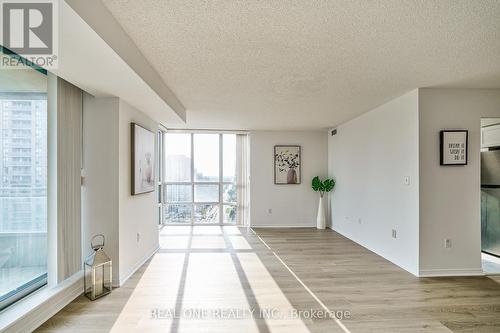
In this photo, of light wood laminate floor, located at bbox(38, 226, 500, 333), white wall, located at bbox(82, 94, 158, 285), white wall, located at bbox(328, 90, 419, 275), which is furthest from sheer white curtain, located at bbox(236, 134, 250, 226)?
white wall, located at bbox(82, 94, 158, 285)

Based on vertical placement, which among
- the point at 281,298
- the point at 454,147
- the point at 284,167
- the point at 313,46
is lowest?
the point at 281,298

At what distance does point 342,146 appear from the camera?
20.4 feet

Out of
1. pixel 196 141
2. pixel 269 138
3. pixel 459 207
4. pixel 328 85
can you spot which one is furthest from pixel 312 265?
pixel 196 141

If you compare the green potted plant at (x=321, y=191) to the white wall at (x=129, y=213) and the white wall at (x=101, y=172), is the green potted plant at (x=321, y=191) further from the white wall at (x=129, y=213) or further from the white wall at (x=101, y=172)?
the white wall at (x=101, y=172)

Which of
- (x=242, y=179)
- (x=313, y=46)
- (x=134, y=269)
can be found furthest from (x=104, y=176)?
(x=242, y=179)

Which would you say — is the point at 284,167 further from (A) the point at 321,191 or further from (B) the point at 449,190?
(B) the point at 449,190

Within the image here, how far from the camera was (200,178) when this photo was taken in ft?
23.9

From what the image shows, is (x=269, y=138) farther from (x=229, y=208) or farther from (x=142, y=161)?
(x=142, y=161)

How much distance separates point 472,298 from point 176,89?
163 inches

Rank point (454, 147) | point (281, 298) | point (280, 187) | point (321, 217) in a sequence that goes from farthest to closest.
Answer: point (280, 187)
point (321, 217)
point (454, 147)
point (281, 298)

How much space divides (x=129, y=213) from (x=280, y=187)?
4124 millimetres

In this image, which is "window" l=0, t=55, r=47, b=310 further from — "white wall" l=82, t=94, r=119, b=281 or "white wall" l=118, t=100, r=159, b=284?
"white wall" l=118, t=100, r=159, b=284

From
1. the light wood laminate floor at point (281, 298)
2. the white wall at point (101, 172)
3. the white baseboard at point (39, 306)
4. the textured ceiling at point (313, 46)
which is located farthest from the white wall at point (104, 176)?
the textured ceiling at point (313, 46)

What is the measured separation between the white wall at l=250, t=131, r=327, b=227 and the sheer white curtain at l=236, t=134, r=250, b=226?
213 millimetres
